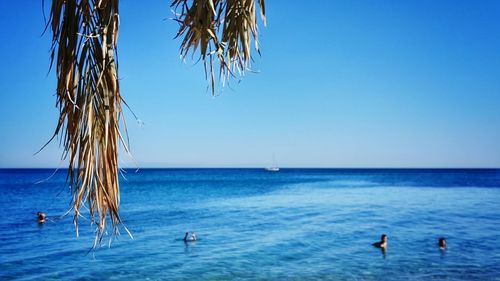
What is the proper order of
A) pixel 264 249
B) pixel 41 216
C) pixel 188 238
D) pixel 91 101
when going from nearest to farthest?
1. pixel 91 101
2. pixel 264 249
3. pixel 188 238
4. pixel 41 216

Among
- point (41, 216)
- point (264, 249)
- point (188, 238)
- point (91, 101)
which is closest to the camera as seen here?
point (91, 101)

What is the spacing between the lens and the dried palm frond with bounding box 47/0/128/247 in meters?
1.32

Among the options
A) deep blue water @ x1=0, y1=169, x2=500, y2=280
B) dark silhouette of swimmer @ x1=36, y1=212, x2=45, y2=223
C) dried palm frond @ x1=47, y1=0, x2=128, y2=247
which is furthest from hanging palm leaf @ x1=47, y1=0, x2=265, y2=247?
dark silhouette of swimmer @ x1=36, y1=212, x2=45, y2=223

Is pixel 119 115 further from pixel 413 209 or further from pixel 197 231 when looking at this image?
pixel 413 209

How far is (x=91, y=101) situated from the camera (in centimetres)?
132

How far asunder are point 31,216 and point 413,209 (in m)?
27.1

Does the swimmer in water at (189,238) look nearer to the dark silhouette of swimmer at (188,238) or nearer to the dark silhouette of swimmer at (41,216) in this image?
the dark silhouette of swimmer at (188,238)

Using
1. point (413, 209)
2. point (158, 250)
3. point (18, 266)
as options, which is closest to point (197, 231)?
point (158, 250)

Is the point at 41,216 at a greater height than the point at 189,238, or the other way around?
the point at 41,216

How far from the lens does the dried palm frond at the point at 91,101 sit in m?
1.32

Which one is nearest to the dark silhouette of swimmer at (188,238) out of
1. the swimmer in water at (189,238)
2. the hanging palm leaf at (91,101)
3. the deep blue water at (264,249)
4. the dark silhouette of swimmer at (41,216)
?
the swimmer in water at (189,238)

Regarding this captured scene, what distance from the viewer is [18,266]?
1360 centimetres

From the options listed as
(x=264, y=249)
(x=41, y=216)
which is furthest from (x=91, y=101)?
(x=41, y=216)

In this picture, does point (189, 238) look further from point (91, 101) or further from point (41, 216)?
point (91, 101)
